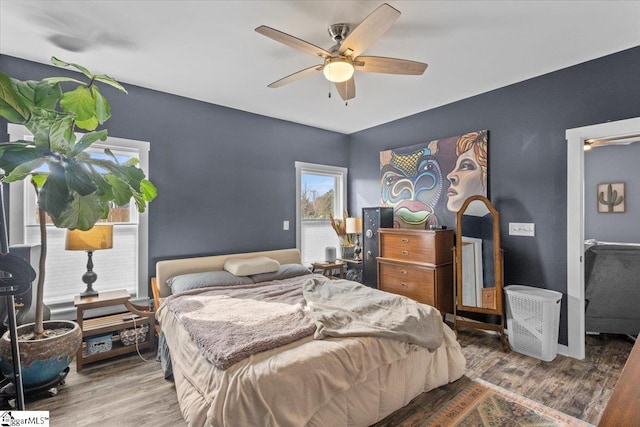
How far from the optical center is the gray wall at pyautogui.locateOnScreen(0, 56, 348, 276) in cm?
316

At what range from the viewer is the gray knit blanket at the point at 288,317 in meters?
1.74

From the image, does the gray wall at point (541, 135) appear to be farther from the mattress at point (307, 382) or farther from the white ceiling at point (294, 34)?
the mattress at point (307, 382)

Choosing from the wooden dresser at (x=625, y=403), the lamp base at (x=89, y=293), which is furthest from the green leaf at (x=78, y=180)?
the wooden dresser at (x=625, y=403)

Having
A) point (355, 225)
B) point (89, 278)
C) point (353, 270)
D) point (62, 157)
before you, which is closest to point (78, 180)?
point (62, 157)

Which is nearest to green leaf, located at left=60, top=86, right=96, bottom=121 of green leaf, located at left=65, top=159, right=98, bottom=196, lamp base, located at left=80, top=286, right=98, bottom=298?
green leaf, located at left=65, top=159, right=98, bottom=196

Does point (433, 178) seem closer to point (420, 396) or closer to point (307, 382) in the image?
point (420, 396)

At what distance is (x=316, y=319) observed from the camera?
78.3 inches

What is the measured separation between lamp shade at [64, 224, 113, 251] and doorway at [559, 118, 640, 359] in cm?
414

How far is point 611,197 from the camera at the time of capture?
4793mm

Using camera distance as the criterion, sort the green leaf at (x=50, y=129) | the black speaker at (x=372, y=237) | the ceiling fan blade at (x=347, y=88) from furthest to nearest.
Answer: the black speaker at (x=372, y=237), the ceiling fan blade at (x=347, y=88), the green leaf at (x=50, y=129)

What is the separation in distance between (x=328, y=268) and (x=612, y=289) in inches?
120

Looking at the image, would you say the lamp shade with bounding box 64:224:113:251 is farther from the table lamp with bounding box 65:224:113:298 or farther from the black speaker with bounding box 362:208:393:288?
the black speaker with bounding box 362:208:393:288

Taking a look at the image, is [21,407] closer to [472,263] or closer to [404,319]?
[404,319]

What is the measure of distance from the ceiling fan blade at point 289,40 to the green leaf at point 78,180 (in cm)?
129
